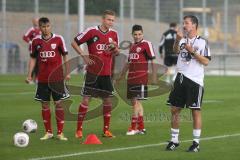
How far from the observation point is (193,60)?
11516mm

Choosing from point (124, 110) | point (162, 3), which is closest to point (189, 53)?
point (124, 110)

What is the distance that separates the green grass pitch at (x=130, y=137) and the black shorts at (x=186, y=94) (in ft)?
2.38

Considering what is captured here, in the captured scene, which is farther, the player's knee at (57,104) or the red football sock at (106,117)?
the red football sock at (106,117)

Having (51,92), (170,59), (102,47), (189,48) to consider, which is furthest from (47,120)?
(170,59)

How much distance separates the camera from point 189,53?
11391 mm

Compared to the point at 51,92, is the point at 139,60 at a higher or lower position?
higher

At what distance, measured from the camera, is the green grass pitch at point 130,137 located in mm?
11258

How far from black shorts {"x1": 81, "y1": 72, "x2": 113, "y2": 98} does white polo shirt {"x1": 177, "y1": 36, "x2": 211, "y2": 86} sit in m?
2.19

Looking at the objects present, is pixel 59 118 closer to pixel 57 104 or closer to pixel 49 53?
pixel 57 104

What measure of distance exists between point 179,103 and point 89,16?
26379 millimetres

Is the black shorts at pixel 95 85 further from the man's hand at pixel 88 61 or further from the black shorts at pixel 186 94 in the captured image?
the black shorts at pixel 186 94

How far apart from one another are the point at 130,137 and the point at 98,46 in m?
1.70

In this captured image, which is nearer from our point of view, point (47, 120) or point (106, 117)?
point (47, 120)

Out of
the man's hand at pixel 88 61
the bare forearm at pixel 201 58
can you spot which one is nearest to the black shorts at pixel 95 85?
the man's hand at pixel 88 61
